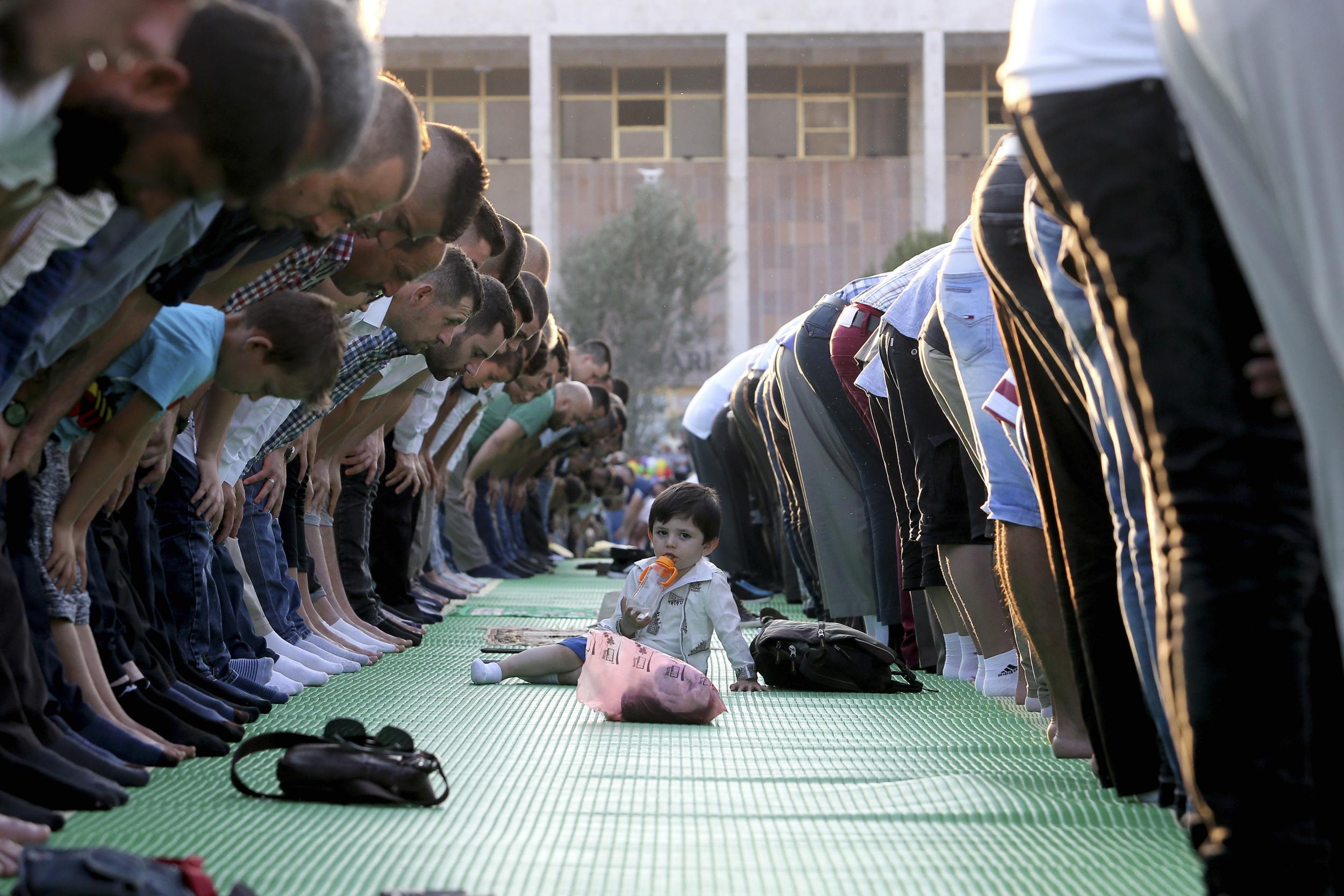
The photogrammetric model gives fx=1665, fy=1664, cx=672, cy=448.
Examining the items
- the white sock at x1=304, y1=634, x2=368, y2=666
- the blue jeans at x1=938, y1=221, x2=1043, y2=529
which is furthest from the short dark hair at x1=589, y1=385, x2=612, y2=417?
the blue jeans at x1=938, y1=221, x2=1043, y2=529

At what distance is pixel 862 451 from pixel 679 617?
83.3 inches

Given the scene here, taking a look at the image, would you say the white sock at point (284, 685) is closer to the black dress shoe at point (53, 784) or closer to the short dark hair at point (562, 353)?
the black dress shoe at point (53, 784)

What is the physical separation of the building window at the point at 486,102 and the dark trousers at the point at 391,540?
40.1 m

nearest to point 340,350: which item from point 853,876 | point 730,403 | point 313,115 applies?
point 313,115

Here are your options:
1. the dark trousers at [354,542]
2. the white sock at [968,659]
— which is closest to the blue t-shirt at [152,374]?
the white sock at [968,659]

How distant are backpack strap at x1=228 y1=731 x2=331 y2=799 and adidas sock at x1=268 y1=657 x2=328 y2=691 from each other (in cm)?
200

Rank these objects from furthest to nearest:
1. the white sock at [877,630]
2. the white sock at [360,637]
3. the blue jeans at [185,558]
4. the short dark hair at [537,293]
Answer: the short dark hair at [537,293], the white sock at [877,630], the white sock at [360,637], the blue jeans at [185,558]

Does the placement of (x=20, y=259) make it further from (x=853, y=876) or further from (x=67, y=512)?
(x=853, y=876)

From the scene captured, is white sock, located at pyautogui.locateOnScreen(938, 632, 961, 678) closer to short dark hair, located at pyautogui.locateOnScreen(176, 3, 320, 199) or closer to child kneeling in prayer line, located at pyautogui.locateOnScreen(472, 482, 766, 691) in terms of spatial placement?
child kneeling in prayer line, located at pyautogui.locateOnScreen(472, 482, 766, 691)

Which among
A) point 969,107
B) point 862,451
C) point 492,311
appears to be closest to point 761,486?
point 862,451

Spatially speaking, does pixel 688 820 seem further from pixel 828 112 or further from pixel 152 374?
pixel 828 112

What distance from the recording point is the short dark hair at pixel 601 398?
52.0 ft

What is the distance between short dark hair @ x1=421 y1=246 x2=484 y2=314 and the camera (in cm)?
570

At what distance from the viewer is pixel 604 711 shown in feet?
16.0
